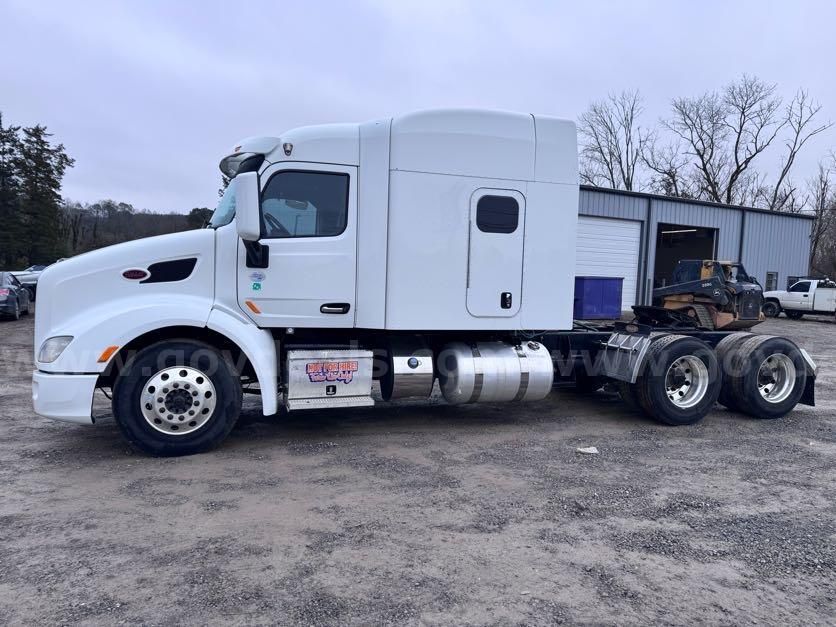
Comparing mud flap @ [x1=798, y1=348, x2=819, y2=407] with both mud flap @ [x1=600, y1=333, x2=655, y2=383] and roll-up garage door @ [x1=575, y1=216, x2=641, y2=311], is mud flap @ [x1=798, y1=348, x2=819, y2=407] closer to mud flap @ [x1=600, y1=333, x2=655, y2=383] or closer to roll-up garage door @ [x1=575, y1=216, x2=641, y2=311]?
mud flap @ [x1=600, y1=333, x2=655, y2=383]

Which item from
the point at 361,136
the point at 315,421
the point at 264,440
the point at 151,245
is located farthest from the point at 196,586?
the point at 361,136

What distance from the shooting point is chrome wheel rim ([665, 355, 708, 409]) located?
7.35 metres

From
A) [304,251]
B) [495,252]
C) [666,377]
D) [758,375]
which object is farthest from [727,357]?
[304,251]

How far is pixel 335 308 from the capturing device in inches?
246

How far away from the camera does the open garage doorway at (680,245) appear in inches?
1070

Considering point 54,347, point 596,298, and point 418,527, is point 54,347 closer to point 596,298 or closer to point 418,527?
point 418,527

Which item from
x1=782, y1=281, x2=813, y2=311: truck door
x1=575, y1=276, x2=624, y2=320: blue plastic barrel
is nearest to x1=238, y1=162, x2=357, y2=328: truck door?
x1=575, y1=276, x2=624, y2=320: blue plastic barrel

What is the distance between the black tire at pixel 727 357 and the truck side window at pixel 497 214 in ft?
11.1

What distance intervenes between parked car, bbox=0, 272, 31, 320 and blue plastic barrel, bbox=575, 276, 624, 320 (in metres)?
18.7

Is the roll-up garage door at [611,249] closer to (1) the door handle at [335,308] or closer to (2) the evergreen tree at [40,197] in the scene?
(1) the door handle at [335,308]

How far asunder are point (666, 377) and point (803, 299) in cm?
2649

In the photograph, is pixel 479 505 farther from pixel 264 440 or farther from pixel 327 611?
pixel 264 440

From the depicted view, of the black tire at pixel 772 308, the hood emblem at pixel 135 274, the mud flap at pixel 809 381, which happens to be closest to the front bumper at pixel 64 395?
the hood emblem at pixel 135 274

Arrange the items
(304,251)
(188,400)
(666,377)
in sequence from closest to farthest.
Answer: (188,400), (304,251), (666,377)
